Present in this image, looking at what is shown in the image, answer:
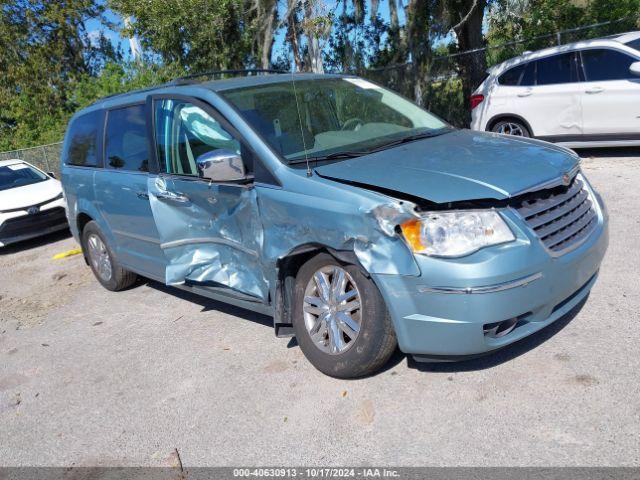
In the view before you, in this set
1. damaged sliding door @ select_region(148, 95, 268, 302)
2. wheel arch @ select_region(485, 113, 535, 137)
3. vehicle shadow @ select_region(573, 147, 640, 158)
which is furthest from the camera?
wheel arch @ select_region(485, 113, 535, 137)

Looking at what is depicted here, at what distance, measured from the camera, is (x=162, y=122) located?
16.6 feet

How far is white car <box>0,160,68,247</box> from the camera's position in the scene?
9.86m

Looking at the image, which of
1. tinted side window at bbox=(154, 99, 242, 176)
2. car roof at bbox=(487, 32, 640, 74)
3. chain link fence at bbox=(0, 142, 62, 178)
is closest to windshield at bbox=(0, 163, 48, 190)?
chain link fence at bbox=(0, 142, 62, 178)

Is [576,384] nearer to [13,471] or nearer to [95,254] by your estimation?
[13,471]

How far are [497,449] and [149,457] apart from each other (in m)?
1.85

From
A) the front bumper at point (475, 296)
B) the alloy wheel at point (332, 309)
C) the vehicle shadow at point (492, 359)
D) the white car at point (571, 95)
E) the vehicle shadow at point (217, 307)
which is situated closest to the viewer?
the front bumper at point (475, 296)

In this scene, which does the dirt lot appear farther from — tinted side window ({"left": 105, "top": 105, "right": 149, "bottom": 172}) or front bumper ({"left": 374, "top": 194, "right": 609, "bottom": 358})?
tinted side window ({"left": 105, "top": 105, "right": 149, "bottom": 172})

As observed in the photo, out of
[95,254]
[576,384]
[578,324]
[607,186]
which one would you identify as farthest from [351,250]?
[607,186]

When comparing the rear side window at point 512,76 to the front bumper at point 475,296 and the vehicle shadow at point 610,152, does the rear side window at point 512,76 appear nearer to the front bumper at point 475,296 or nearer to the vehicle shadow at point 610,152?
the vehicle shadow at point 610,152

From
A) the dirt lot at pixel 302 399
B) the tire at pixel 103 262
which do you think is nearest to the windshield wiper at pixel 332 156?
the dirt lot at pixel 302 399

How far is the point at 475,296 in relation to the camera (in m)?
3.25

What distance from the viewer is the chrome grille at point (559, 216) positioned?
3504mm

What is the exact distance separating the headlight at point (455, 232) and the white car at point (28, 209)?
780 centimetres

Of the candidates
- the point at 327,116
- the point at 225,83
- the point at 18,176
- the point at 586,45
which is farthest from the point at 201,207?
the point at 18,176
